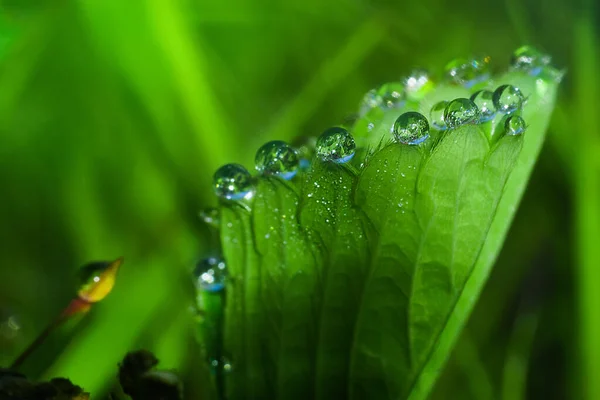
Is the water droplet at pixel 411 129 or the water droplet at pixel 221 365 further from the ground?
the water droplet at pixel 411 129

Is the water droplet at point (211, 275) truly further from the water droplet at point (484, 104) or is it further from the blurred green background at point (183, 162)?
the water droplet at point (484, 104)

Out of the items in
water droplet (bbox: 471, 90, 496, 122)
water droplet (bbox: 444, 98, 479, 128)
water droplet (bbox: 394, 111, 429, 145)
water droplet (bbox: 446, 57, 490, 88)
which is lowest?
water droplet (bbox: 394, 111, 429, 145)

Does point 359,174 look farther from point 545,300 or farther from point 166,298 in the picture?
point 545,300

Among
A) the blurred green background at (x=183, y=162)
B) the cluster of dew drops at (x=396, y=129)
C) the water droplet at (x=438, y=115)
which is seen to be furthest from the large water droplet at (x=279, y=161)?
the blurred green background at (x=183, y=162)

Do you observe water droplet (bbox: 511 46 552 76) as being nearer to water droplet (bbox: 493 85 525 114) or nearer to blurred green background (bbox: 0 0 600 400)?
water droplet (bbox: 493 85 525 114)

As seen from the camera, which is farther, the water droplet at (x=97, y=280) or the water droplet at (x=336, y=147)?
the water droplet at (x=97, y=280)

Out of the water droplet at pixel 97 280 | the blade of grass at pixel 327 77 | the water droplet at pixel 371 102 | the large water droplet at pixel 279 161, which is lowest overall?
the water droplet at pixel 97 280

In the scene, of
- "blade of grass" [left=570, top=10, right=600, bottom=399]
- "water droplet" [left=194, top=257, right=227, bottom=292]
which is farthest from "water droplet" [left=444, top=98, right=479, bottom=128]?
"blade of grass" [left=570, top=10, right=600, bottom=399]

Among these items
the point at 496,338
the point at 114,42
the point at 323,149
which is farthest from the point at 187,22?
the point at 496,338
